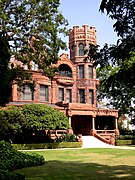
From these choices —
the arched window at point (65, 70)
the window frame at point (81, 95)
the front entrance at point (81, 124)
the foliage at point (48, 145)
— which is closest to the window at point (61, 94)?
the arched window at point (65, 70)

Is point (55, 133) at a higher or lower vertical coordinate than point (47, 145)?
higher

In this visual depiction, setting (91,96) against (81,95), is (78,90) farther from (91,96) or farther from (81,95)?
(91,96)

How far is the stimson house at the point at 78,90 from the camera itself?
4266cm

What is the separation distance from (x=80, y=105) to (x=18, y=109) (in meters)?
11.4

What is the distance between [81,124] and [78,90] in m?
5.10

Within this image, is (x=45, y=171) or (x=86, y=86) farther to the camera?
(x=86, y=86)

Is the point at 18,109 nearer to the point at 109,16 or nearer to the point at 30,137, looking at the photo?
the point at 30,137

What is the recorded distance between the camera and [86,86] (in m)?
46.9

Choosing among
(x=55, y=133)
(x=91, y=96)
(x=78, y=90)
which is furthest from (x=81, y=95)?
(x=55, y=133)

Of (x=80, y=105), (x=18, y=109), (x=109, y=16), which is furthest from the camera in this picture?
(x=80, y=105)

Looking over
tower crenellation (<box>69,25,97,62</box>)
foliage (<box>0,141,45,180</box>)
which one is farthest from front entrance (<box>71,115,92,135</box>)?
foliage (<box>0,141,45,180</box>)

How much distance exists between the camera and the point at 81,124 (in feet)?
155

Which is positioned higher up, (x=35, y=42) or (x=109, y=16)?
(x=35, y=42)

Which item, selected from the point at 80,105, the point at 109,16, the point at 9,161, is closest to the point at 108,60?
the point at 109,16
